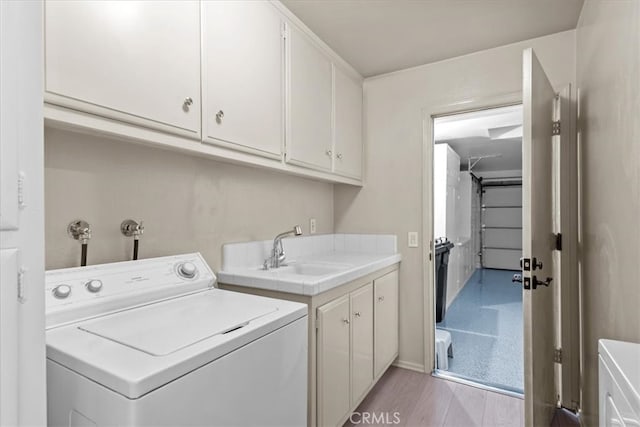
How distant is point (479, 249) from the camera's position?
7609 mm

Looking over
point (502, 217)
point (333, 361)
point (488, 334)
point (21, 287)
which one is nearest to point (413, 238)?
point (333, 361)

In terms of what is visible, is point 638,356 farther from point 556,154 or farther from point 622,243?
point 556,154

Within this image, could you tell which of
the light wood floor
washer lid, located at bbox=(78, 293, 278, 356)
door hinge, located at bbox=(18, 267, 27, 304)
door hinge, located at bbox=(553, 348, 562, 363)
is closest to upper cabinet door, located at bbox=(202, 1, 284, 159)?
washer lid, located at bbox=(78, 293, 278, 356)

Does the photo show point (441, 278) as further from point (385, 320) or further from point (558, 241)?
point (558, 241)

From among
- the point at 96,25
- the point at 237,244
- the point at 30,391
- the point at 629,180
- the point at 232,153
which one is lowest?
the point at 30,391

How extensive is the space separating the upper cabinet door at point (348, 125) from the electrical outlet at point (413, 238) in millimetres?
609

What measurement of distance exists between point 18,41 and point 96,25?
0.47 meters

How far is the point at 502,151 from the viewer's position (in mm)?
5398

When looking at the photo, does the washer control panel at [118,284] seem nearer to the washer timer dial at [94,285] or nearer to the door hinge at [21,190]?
the washer timer dial at [94,285]

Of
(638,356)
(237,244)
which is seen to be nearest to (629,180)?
(638,356)

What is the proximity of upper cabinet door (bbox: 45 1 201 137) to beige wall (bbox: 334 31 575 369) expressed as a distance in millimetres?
1680

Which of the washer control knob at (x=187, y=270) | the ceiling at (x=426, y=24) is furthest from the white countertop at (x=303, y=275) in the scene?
the ceiling at (x=426, y=24)

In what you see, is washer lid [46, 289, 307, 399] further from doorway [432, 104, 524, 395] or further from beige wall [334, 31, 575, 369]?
doorway [432, 104, 524, 395]

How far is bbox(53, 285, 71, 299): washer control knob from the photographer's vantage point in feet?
3.41
